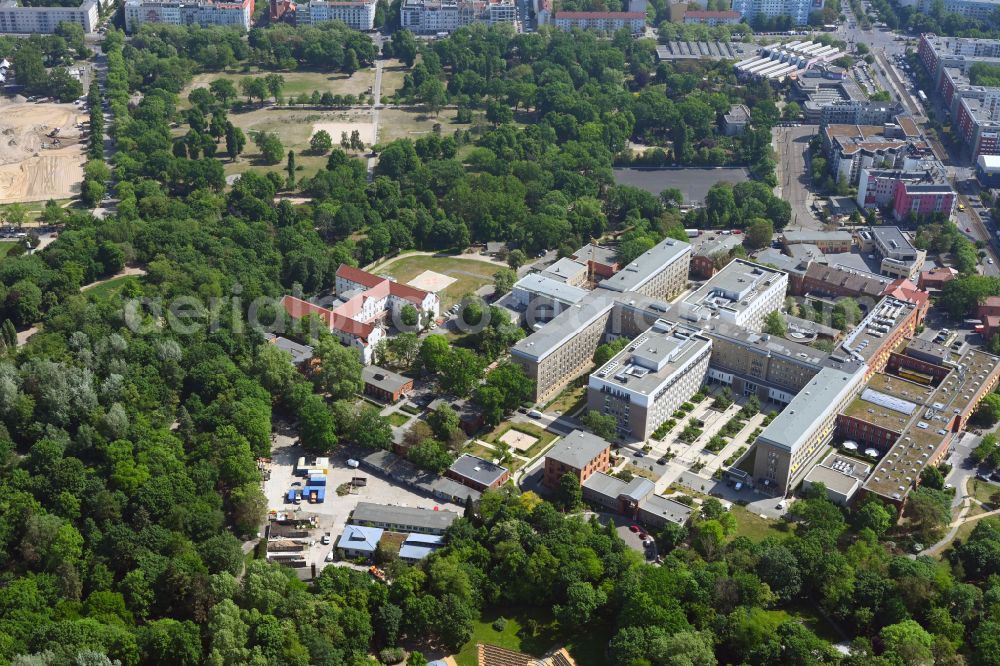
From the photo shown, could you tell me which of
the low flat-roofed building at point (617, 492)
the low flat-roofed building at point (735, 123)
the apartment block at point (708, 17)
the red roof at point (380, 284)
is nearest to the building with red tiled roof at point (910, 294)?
the low flat-roofed building at point (617, 492)

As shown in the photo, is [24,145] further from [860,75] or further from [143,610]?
[860,75]

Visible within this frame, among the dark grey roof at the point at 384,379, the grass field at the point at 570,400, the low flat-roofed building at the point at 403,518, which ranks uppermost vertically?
the dark grey roof at the point at 384,379

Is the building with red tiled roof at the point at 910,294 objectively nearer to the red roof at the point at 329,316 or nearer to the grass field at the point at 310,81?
the red roof at the point at 329,316

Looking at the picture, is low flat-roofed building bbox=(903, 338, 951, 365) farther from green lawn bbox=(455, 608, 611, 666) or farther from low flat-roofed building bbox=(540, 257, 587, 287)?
green lawn bbox=(455, 608, 611, 666)

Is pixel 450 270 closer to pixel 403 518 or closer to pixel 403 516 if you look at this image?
pixel 403 516

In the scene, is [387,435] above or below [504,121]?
below

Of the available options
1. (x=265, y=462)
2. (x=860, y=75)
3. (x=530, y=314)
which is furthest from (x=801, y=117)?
(x=265, y=462)

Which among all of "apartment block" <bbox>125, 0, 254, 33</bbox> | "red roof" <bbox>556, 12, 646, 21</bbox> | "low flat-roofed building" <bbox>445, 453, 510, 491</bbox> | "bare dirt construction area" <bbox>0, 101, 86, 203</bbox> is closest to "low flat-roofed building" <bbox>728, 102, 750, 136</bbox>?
"red roof" <bbox>556, 12, 646, 21</bbox>
